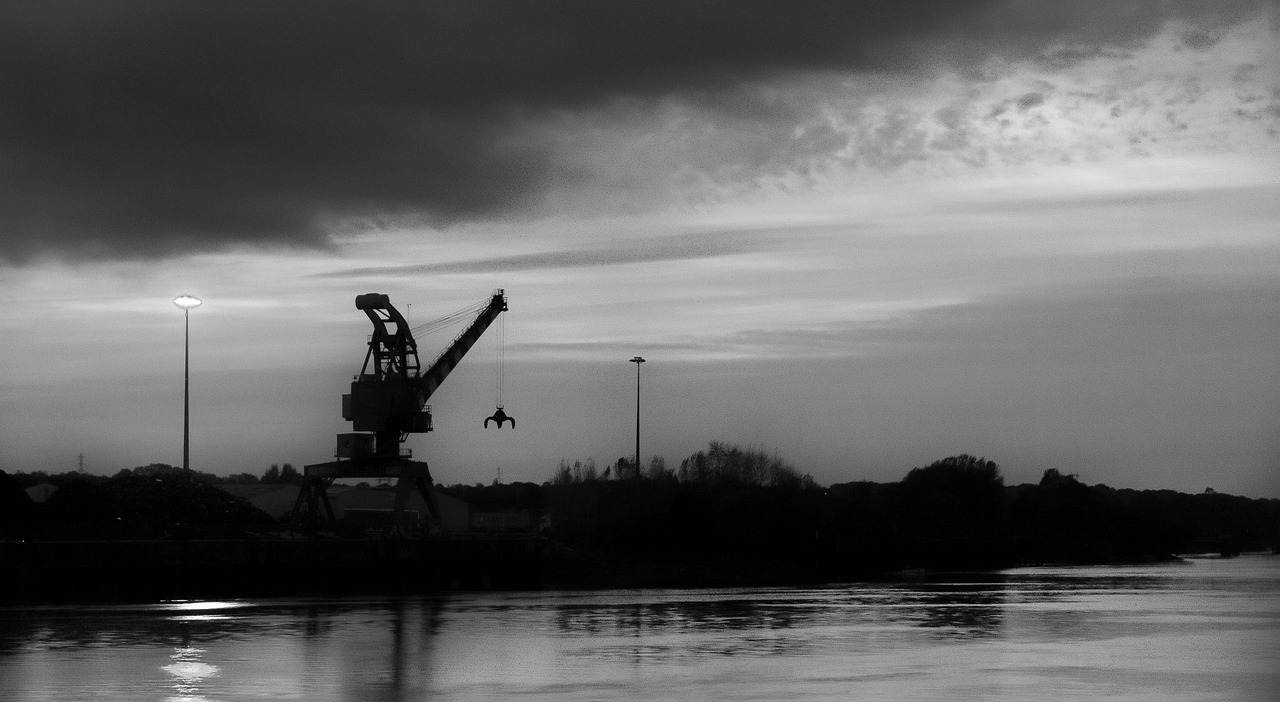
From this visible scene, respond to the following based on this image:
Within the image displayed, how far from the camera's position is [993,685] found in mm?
28984

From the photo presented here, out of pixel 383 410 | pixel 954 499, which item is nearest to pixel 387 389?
pixel 383 410

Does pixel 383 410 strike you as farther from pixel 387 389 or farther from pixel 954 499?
pixel 954 499

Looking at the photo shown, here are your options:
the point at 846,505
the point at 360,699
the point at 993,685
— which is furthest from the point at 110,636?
the point at 846,505

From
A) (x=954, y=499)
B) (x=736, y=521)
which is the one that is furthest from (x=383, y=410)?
(x=954, y=499)

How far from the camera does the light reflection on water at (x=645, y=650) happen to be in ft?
93.6

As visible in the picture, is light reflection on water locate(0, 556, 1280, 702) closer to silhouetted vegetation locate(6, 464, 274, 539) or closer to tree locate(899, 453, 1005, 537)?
silhouetted vegetation locate(6, 464, 274, 539)

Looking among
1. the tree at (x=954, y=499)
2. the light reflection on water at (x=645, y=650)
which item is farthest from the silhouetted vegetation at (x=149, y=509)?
the tree at (x=954, y=499)

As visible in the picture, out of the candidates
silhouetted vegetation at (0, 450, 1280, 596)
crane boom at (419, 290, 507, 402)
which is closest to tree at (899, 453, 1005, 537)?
silhouetted vegetation at (0, 450, 1280, 596)

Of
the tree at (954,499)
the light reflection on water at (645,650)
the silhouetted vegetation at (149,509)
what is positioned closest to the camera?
the light reflection on water at (645,650)

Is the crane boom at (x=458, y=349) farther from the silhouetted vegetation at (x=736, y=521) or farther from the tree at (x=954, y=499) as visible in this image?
the tree at (x=954, y=499)

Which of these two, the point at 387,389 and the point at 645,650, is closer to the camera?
the point at 645,650

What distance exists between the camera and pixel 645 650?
36188mm

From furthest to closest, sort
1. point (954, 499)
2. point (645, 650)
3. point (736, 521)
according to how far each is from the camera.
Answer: point (954, 499)
point (736, 521)
point (645, 650)

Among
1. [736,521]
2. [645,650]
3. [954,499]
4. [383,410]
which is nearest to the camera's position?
[645,650]
